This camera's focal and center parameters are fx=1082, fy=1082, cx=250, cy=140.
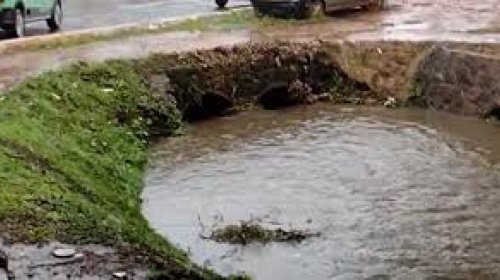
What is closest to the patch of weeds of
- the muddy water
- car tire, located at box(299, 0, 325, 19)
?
the muddy water

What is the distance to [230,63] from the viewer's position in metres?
19.0

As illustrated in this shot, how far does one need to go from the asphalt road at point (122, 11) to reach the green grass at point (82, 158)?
595 cm

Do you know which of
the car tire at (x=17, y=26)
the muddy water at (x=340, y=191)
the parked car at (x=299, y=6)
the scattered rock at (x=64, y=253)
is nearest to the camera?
the scattered rock at (x=64, y=253)

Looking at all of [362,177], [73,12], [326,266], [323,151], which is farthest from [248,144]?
[73,12]

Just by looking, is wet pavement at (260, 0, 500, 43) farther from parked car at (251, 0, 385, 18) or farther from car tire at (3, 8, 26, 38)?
car tire at (3, 8, 26, 38)

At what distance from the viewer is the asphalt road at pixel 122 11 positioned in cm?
2364

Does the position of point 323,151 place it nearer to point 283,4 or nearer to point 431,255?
point 431,255

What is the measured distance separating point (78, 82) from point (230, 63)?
3332mm

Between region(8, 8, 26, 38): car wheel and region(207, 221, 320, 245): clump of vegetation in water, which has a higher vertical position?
region(8, 8, 26, 38): car wheel

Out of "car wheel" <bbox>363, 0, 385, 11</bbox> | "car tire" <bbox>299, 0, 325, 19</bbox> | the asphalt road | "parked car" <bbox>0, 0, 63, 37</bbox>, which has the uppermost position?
"parked car" <bbox>0, 0, 63, 37</bbox>

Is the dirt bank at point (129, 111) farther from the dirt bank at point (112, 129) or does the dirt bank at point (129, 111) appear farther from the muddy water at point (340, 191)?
the muddy water at point (340, 191)

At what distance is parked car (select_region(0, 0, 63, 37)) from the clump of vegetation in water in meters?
9.64

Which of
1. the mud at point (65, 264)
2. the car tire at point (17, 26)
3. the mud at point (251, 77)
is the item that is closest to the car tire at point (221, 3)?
the car tire at point (17, 26)

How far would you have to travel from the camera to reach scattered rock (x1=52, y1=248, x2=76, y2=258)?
8578mm
